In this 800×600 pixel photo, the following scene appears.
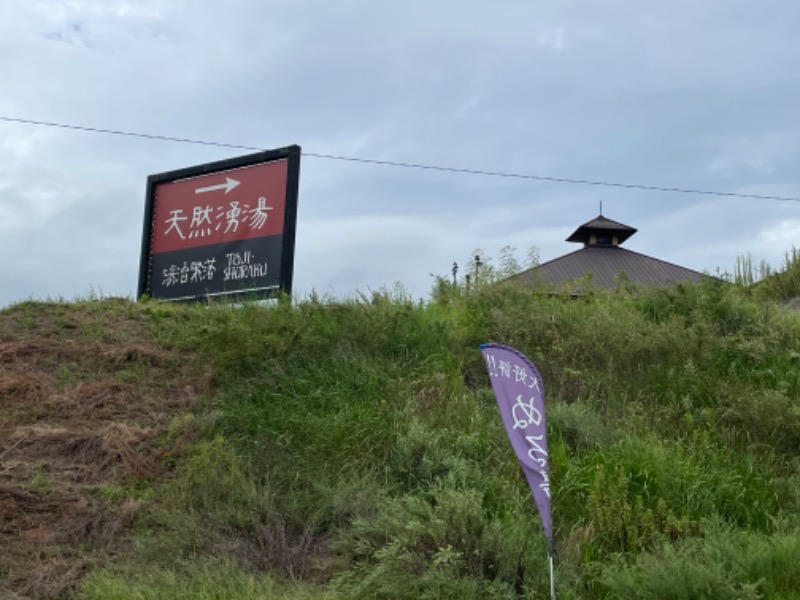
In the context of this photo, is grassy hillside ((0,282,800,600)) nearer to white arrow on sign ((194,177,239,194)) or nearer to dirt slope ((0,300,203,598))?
dirt slope ((0,300,203,598))

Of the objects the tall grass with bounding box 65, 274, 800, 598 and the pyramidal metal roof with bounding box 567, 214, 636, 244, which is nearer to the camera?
the tall grass with bounding box 65, 274, 800, 598

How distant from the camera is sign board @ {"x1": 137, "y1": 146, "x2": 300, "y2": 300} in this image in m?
11.3

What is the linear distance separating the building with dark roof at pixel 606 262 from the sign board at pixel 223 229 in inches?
600

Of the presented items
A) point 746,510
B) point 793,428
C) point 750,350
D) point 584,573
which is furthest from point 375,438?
point 750,350

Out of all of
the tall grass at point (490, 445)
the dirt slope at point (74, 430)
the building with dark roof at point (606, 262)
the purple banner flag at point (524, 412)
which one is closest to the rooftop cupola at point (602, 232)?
the building with dark roof at point (606, 262)

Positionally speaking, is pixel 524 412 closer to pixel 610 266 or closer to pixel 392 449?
pixel 392 449

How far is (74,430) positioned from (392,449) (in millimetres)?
3039

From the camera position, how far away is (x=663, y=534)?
20.4ft

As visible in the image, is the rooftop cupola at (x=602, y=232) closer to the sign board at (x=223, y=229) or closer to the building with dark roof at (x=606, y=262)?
the building with dark roof at (x=606, y=262)

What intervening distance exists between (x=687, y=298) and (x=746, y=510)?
430cm

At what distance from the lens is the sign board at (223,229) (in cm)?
1133

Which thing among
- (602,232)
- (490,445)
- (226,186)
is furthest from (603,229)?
(490,445)

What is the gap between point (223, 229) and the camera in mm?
11875

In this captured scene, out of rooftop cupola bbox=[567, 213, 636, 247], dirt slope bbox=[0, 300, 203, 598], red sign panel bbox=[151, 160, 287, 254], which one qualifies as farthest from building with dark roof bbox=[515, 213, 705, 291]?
dirt slope bbox=[0, 300, 203, 598]
